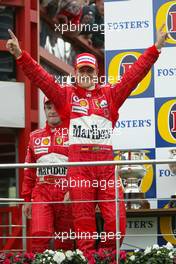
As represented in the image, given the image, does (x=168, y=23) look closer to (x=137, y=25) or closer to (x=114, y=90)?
(x=137, y=25)

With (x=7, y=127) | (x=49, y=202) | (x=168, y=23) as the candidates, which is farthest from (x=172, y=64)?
(x=7, y=127)

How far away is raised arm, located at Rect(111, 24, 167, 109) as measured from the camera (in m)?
5.71

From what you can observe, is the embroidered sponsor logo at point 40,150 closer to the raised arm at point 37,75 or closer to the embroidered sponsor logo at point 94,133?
the raised arm at point 37,75

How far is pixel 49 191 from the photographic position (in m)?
5.98

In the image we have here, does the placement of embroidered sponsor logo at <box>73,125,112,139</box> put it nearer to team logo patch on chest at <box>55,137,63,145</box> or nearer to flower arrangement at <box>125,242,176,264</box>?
team logo patch on chest at <box>55,137,63,145</box>

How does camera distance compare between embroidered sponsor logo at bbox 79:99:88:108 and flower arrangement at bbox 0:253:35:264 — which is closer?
flower arrangement at bbox 0:253:35:264

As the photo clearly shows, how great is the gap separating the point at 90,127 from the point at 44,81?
1.40 ft

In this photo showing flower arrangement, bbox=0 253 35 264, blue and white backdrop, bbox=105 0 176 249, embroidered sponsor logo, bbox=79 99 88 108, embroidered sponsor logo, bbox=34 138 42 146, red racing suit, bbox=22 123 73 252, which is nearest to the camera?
flower arrangement, bbox=0 253 35 264

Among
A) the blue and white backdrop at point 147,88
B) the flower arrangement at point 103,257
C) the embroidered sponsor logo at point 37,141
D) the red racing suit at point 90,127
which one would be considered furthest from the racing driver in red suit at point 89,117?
the blue and white backdrop at point 147,88

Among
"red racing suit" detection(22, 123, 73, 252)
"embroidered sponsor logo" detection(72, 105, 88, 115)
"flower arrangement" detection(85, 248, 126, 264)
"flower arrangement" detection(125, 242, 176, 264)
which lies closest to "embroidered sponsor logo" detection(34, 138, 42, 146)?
"red racing suit" detection(22, 123, 73, 252)

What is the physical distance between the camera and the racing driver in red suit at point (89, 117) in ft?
18.4

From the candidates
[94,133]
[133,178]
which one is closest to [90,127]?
[94,133]

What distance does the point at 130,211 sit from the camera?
7129 millimetres

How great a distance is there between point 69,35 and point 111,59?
5.35 meters
